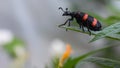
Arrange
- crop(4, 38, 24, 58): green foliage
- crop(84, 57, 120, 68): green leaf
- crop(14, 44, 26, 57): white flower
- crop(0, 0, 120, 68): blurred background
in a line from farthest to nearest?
crop(0, 0, 120, 68): blurred background
crop(4, 38, 24, 58): green foliage
crop(14, 44, 26, 57): white flower
crop(84, 57, 120, 68): green leaf

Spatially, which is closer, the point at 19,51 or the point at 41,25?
the point at 19,51

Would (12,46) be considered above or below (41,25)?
above

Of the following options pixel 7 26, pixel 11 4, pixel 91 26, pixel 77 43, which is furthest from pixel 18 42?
pixel 11 4

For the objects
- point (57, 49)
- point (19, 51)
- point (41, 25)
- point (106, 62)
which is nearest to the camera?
point (106, 62)

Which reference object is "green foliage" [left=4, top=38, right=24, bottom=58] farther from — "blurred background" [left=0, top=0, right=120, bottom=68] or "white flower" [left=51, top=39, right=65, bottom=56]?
"white flower" [left=51, top=39, right=65, bottom=56]

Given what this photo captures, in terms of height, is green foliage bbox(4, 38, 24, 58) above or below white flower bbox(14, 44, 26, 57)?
below

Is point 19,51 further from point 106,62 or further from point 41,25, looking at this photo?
point 41,25

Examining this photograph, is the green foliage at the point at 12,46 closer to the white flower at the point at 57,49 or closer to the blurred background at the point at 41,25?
the blurred background at the point at 41,25

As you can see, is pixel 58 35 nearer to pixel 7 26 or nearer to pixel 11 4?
pixel 7 26

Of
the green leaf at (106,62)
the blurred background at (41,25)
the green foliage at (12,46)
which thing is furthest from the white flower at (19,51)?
the green leaf at (106,62)

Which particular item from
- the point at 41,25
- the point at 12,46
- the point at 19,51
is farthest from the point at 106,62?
the point at 41,25

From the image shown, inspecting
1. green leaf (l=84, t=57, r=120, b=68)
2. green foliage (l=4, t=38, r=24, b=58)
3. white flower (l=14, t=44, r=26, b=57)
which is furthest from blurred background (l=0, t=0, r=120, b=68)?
green leaf (l=84, t=57, r=120, b=68)
